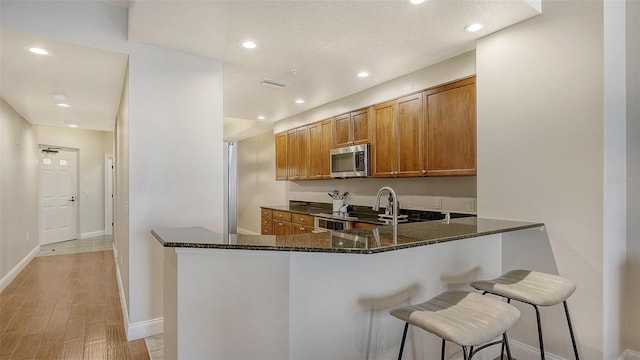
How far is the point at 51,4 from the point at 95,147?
6011 millimetres

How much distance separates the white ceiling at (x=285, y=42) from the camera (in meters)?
2.17

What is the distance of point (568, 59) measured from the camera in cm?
212

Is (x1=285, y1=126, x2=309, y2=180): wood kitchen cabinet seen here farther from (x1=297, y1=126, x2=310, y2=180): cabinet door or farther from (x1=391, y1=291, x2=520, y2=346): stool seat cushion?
(x1=391, y1=291, x2=520, y2=346): stool seat cushion

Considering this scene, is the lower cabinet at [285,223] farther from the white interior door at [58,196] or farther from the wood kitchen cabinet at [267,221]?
the white interior door at [58,196]

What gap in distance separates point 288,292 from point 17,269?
4997 mm

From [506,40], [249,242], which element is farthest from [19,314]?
[506,40]

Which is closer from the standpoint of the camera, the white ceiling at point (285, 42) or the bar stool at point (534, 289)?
the bar stool at point (534, 289)

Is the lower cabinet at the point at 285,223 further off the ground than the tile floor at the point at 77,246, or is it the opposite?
the lower cabinet at the point at 285,223

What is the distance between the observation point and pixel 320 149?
4.91m

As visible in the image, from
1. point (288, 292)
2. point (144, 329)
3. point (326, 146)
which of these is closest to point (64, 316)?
point (144, 329)

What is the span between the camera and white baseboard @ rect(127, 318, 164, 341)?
2.64m

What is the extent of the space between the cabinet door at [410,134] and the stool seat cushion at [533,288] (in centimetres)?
161

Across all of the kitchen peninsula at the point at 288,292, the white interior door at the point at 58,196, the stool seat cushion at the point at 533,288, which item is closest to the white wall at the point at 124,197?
the kitchen peninsula at the point at 288,292

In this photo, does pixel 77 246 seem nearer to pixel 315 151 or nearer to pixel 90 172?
pixel 90 172
